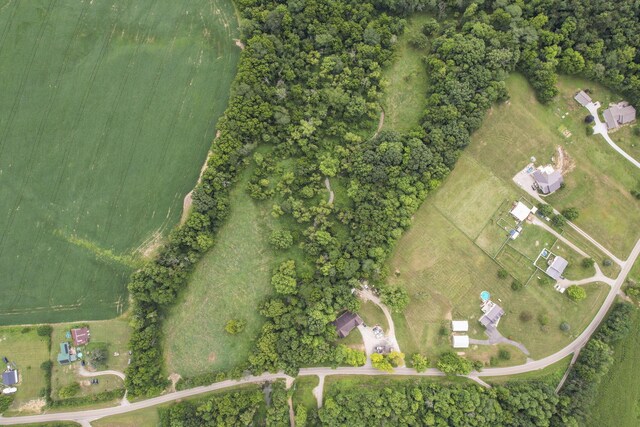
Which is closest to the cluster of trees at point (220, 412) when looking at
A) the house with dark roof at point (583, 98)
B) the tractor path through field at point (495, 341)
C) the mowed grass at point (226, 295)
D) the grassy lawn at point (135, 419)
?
the grassy lawn at point (135, 419)

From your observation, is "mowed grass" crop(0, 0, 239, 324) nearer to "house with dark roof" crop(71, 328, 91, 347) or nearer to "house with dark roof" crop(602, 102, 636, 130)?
"house with dark roof" crop(71, 328, 91, 347)

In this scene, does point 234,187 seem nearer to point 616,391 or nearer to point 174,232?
point 174,232

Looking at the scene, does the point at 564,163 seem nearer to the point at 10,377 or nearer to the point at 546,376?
the point at 546,376

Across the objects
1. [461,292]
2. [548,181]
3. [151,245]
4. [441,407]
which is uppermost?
[548,181]

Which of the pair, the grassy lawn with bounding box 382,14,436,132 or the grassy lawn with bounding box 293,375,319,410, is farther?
the grassy lawn with bounding box 382,14,436,132

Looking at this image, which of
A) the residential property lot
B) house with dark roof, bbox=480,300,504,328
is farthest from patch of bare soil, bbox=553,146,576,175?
house with dark roof, bbox=480,300,504,328

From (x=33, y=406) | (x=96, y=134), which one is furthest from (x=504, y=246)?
(x=33, y=406)
